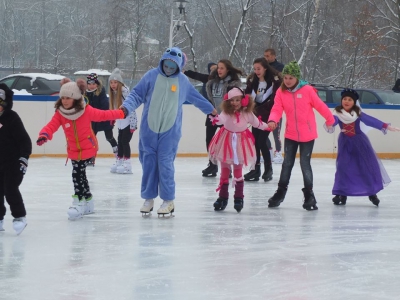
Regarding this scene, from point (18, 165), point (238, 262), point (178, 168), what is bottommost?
point (178, 168)

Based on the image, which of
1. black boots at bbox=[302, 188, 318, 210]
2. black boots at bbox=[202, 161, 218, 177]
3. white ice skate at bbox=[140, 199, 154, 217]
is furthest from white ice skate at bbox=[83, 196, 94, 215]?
black boots at bbox=[202, 161, 218, 177]

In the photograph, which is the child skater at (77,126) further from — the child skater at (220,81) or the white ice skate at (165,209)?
the child skater at (220,81)

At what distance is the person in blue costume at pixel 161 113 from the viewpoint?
6.46 meters

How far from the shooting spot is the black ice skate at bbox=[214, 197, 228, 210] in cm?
720

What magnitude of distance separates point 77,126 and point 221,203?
156 cm

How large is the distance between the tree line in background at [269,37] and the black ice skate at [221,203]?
15.2 metres

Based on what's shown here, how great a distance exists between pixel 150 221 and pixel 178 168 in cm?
461

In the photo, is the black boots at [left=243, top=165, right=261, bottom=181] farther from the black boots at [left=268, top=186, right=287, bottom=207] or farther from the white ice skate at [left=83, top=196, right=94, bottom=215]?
the white ice skate at [left=83, top=196, right=94, bottom=215]

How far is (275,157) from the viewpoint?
12.2 meters

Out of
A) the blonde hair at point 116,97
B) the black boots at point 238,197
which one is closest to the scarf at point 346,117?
the black boots at point 238,197

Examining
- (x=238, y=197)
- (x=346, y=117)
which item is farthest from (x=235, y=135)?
(x=346, y=117)

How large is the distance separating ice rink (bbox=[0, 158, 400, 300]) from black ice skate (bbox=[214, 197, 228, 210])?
0.28ft

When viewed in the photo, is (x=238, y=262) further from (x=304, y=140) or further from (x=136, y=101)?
(x=304, y=140)

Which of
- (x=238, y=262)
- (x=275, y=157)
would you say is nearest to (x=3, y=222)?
(x=238, y=262)
